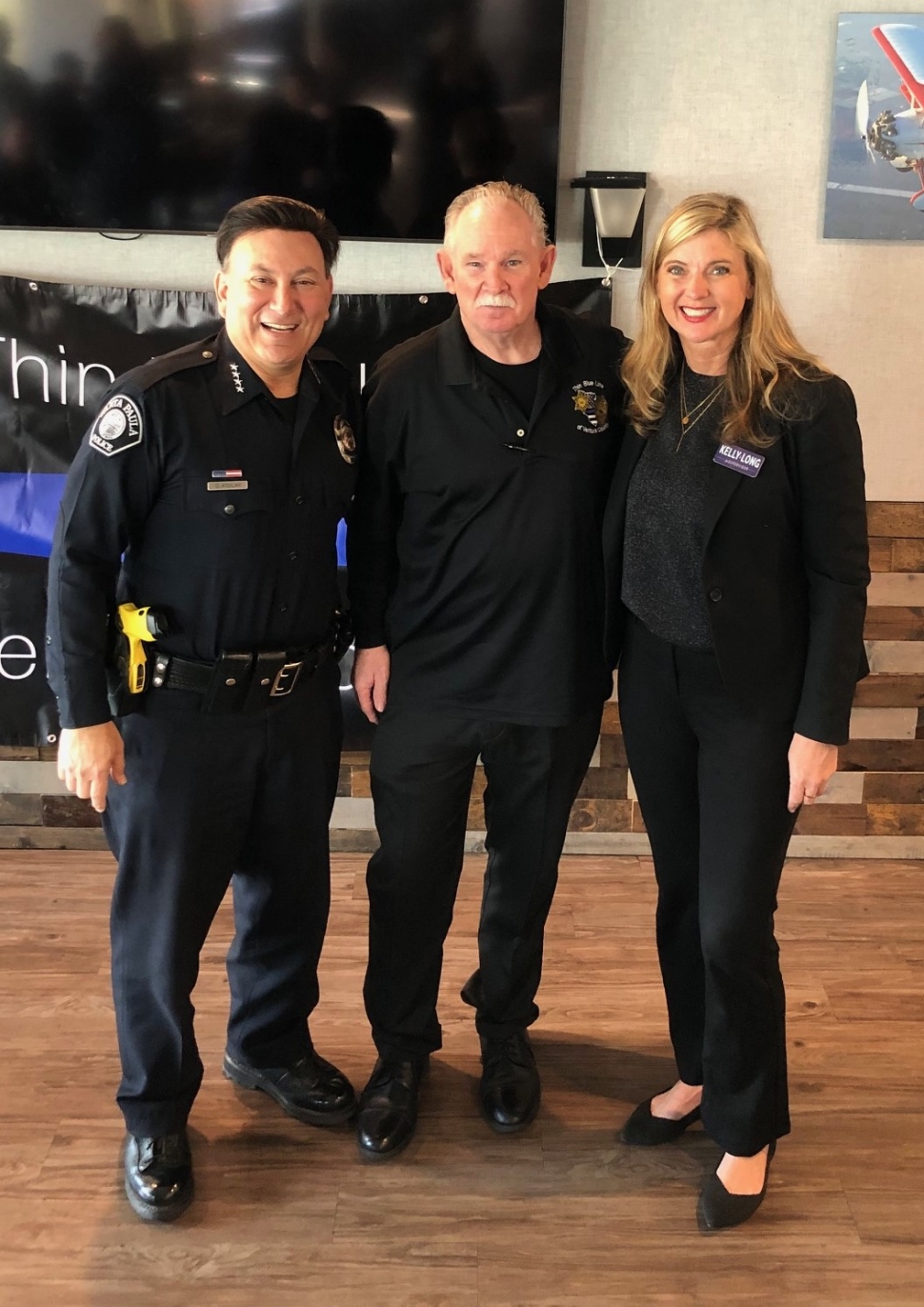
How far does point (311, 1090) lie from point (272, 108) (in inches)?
82.1

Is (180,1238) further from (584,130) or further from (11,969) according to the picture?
(584,130)

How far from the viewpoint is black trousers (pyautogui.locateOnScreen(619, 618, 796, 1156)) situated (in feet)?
5.71

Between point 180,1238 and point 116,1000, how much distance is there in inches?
15.1

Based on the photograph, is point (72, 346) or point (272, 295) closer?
point (272, 295)

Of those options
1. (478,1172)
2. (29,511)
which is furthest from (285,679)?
(29,511)

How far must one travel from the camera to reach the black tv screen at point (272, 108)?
8.48ft

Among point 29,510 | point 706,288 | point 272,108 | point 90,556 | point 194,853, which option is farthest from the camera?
point 29,510

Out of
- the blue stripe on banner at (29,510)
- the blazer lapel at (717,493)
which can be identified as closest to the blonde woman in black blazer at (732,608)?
the blazer lapel at (717,493)

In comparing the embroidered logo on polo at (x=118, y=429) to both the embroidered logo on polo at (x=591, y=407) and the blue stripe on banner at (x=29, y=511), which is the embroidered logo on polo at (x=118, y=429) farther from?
the blue stripe on banner at (x=29, y=511)

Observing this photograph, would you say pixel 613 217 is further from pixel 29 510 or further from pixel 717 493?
pixel 29 510

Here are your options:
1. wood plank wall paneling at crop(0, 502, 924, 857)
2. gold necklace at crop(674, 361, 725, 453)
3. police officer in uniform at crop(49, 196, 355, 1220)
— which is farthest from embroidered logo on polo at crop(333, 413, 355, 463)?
wood plank wall paneling at crop(0, 502, 924, 857)

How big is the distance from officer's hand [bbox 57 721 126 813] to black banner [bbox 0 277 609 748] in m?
1.29

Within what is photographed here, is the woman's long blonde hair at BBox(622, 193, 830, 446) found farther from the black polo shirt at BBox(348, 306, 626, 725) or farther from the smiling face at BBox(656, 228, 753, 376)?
the black polo shirt at BBox(348, 306, 626, 725)

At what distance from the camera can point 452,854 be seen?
2078 mm
